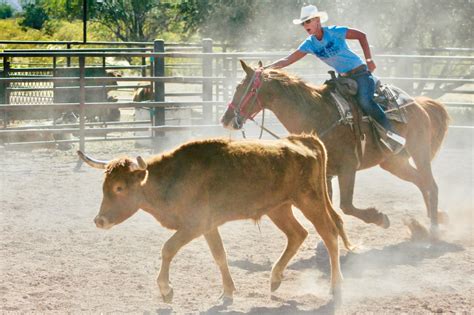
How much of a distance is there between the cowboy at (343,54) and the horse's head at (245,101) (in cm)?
48

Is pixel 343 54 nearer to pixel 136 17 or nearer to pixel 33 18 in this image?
pixel 136 17

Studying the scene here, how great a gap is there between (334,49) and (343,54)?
11 centimetres

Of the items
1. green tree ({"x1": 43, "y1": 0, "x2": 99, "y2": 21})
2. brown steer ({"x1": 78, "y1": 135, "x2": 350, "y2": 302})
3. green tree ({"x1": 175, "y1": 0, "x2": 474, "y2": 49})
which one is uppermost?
green tree ({"x1": 43, "y1": 0, "x2": 99, "y2": 21})

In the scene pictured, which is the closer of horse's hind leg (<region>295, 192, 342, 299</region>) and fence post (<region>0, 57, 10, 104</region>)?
horse's hind leg (<region>295, 192, 342, 299</region>)

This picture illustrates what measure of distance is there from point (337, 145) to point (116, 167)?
280 centimetres

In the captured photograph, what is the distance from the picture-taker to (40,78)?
13.0 metres

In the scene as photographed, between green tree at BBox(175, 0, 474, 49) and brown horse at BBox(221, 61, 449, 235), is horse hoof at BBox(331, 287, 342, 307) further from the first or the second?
green tree at BBox(175, 0, 474, 49)

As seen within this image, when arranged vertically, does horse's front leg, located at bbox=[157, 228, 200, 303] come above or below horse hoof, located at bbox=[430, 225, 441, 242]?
above

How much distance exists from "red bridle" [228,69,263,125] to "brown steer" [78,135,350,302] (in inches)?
60.4

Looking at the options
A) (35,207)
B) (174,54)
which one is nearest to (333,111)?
(35,207)

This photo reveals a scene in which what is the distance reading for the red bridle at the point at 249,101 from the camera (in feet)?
25.2

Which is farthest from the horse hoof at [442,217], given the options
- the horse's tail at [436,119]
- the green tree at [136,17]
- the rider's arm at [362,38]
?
the green tree at [136,17]

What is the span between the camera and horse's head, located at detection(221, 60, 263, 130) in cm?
767

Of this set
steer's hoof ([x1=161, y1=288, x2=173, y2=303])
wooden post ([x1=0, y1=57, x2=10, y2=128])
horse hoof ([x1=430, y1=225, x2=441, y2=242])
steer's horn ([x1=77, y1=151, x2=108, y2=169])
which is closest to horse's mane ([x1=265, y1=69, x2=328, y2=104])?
horse hoof ([x1=430, y1=225, x2=441, y2=242])
